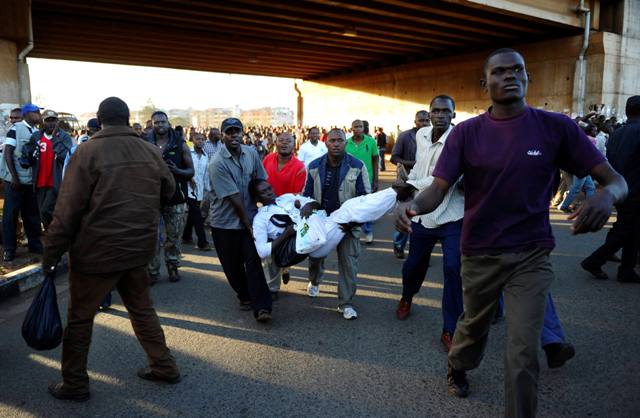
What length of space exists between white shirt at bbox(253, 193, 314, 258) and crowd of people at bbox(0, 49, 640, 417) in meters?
0.01

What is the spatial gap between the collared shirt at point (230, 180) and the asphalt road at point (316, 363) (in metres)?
1.01

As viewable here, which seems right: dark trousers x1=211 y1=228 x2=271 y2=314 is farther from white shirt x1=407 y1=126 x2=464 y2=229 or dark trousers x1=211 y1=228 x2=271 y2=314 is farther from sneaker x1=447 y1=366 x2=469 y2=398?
sneaker x1=447 y1=366 x2=469 y2=398

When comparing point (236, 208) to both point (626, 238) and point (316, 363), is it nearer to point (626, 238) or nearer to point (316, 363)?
point (316, 363)

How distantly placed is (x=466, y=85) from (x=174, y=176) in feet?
63.4

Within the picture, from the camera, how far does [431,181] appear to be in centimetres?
404

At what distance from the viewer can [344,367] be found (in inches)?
148

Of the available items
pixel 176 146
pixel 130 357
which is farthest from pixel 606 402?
pixel 176 146

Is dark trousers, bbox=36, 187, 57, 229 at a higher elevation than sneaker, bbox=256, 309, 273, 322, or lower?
higher

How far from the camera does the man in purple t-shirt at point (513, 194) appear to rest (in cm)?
246

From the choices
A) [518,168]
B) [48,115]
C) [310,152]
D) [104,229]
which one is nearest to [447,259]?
[518,168]

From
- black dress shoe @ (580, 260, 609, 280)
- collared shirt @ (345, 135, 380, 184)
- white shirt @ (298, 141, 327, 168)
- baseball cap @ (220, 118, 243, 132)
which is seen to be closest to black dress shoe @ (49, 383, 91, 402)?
baseball cap @ (220, 118, 243, 132)

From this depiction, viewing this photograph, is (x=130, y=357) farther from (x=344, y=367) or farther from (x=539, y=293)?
(x=539, y=293)

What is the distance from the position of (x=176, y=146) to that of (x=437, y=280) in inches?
139

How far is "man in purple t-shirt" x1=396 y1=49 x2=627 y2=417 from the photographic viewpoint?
8.07 ft
